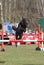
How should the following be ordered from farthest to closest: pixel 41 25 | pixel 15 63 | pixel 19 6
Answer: pixel 19 6
pixel 41 25
pixel 15 63

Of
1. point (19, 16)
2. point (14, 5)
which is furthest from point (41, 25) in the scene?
point (14, 5)

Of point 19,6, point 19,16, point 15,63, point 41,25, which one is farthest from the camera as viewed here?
point 19,6

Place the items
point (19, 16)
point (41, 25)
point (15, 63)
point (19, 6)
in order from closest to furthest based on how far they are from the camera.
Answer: point (15, 63), point (41, 25), point (19, 16), point (19, 6)

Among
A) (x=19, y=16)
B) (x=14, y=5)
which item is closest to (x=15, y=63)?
(x=19, y=16)

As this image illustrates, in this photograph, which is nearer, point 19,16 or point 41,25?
point 41,25

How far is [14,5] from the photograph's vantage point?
214ft

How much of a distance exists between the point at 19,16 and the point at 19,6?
16.0 ft

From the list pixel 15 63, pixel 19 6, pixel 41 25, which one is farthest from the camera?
pixel 19 6

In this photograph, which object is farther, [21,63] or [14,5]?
[14,5]

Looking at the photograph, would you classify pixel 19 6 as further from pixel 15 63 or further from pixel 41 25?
pixel 15 63

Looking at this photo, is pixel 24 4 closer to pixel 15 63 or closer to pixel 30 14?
pixel 30 14

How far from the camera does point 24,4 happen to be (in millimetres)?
66188

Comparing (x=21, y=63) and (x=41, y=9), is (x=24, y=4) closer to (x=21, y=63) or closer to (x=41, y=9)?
(x=41, y=9)

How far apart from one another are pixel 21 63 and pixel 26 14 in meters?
48.0
